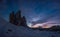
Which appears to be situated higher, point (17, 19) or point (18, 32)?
point (17, 19)

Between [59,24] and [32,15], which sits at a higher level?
[32,15]

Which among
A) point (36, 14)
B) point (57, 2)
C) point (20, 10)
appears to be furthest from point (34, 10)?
point (57, 2)

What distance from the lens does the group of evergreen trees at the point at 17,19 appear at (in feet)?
8.87

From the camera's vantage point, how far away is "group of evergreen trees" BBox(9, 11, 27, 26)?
2703 mm

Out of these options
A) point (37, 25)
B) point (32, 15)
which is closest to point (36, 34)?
point (37, 25)

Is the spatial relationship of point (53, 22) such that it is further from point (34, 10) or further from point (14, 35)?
point (14, 35)

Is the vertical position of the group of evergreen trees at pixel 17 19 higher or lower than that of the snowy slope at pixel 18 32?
higher

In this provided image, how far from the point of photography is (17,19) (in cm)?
272

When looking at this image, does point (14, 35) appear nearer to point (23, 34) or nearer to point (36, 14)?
point (23, 34)

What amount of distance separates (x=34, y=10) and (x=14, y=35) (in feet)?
1.88

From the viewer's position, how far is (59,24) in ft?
8.72

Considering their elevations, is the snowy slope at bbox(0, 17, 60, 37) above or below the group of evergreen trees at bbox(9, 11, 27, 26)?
below

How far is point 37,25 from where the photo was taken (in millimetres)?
2693

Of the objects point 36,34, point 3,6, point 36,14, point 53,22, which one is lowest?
point 36,34
